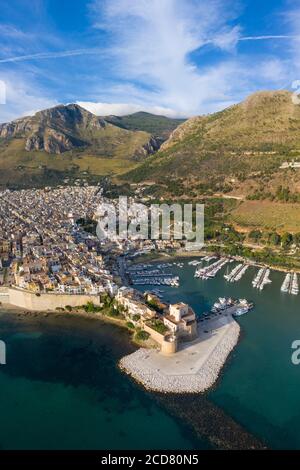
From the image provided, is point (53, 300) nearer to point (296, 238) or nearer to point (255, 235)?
point (255, 235)

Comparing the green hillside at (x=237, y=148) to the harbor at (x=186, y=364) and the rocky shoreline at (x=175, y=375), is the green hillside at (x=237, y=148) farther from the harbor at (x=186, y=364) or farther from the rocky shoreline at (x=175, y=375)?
the rocky shoreline at (x=175, y=375)

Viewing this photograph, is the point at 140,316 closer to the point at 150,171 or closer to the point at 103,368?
the point at 103,368

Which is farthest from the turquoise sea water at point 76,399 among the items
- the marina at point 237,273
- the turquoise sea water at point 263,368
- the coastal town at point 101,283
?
the marina at point 237,273

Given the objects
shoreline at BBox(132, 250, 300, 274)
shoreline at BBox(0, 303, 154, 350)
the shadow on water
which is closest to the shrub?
the shadow on water

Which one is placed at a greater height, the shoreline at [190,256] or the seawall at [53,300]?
the shoreline at [190,256]

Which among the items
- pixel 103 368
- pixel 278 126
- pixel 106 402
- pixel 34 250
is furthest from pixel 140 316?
pixel 278 126

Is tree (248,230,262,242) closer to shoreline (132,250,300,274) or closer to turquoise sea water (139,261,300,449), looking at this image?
shoreline (132,250,300,274)
